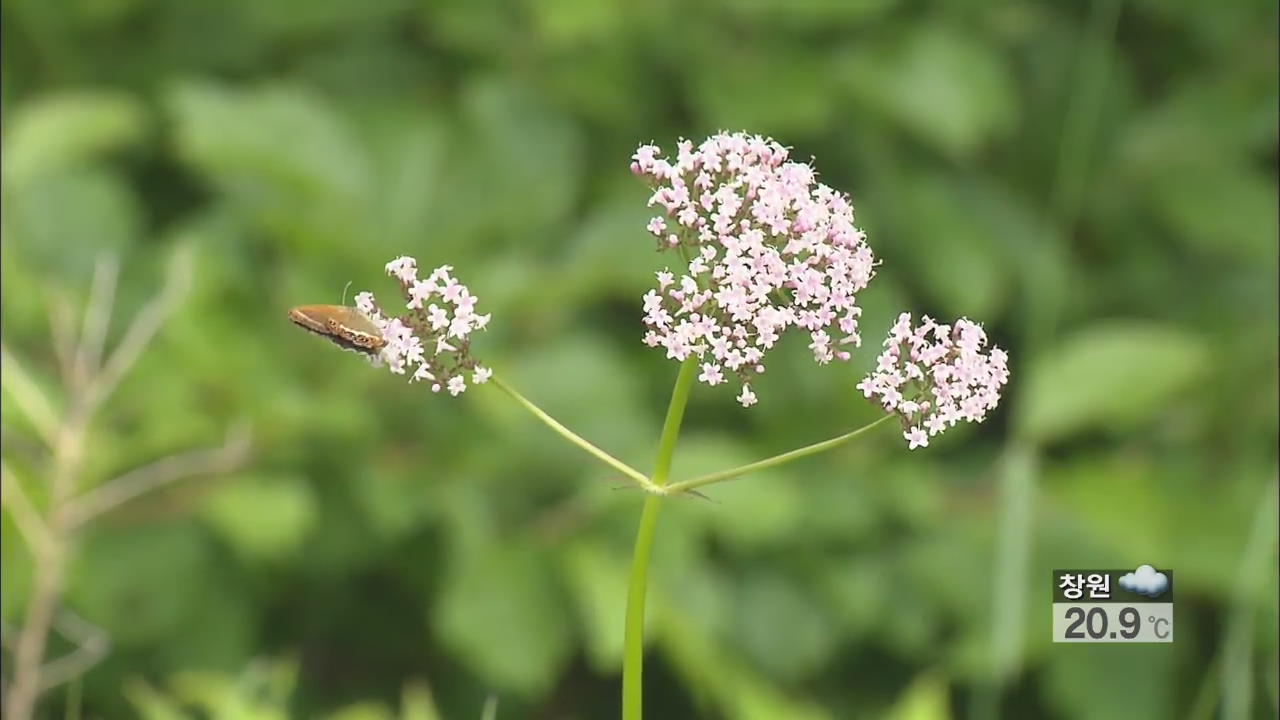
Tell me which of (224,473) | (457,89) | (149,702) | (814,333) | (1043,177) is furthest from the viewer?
Result: (1043,177)

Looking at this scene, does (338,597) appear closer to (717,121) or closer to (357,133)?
(357,133)

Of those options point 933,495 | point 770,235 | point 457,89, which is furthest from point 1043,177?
point 770,235

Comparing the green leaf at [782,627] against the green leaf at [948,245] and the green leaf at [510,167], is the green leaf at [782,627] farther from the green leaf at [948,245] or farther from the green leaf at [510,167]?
the green leaf at [510,167]

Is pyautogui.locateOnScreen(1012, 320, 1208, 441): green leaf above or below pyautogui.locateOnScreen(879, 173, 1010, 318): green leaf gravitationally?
below

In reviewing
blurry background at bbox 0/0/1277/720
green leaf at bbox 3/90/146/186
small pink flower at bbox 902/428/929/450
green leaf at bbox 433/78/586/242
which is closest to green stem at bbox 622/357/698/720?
small pink flower at bbox 902/428/929/450
